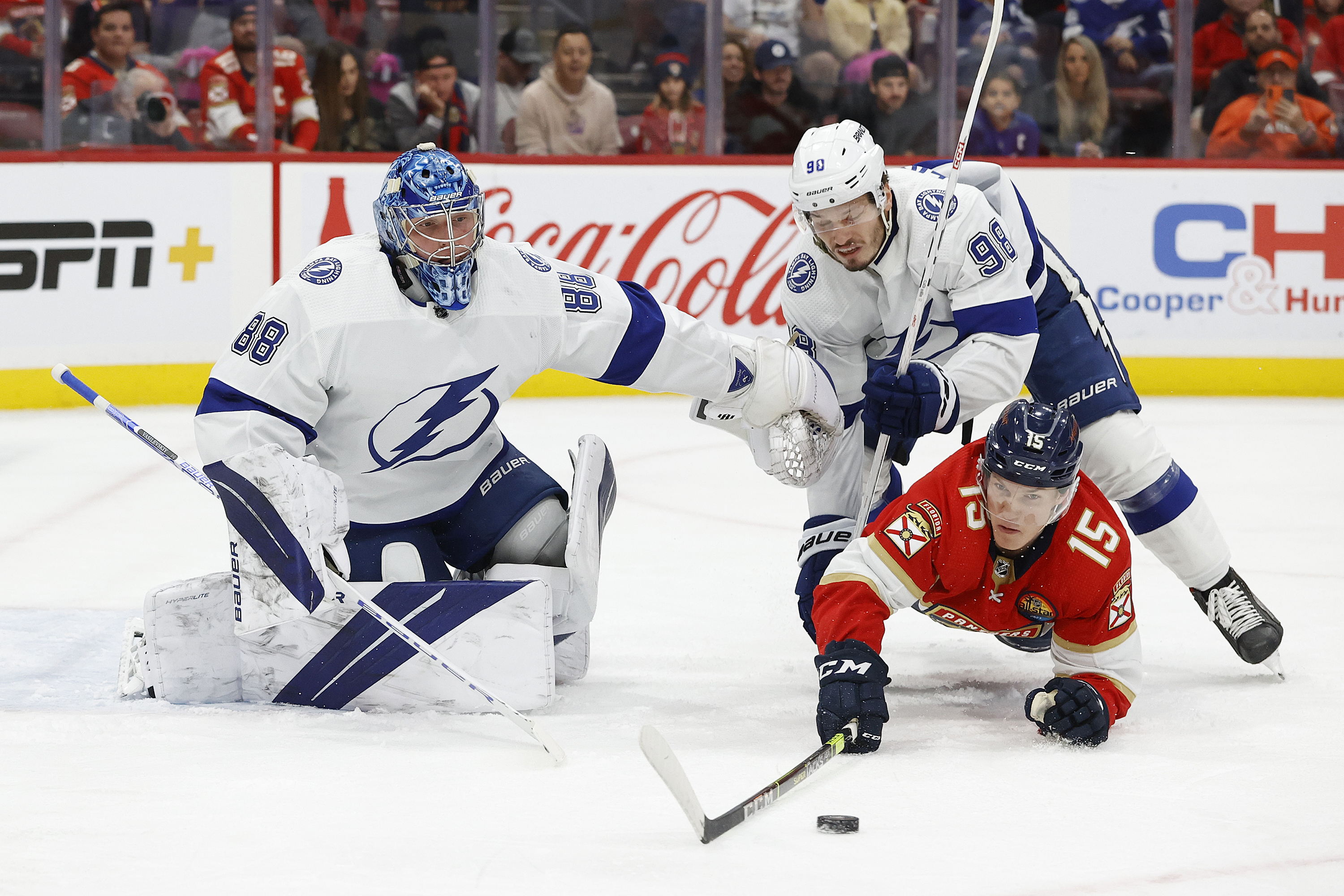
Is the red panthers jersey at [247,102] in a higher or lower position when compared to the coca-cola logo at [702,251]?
higher

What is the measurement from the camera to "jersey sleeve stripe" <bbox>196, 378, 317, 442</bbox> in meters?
2.61

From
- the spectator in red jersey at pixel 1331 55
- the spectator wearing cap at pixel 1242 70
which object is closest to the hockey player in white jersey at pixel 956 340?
the spectator wearing cap at pixel 1242 70

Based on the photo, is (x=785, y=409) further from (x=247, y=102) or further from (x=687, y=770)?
(x=247, y=102)

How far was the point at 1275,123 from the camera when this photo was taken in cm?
748

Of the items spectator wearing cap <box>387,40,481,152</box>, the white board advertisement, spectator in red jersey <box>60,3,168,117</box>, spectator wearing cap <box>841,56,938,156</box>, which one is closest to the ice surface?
the white board advertisement

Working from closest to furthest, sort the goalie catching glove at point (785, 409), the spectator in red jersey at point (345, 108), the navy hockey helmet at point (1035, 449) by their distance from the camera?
the navy hockey helmet at point (1035, 449)
the goalie catching glove at point (785, 409)
the spectator in red jersey at point (345, 108)

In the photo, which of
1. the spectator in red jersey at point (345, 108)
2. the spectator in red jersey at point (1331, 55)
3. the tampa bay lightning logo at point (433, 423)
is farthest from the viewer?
the spectator in red jersey at point (1331, 55)

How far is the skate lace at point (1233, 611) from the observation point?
3072mm

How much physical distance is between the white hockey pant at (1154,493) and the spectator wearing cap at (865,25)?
4.53 m

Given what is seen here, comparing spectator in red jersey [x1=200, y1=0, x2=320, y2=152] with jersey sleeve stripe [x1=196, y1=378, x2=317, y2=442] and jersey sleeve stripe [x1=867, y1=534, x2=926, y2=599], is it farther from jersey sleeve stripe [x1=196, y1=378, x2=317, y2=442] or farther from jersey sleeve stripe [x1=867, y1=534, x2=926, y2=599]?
jersey sleeve stripe [x1=867, y1=534, x2=926, y2=599]

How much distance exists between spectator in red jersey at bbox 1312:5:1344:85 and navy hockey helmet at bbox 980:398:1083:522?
19.0 ft

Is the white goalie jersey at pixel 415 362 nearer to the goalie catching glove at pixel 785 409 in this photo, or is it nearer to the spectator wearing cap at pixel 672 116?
the goalie catching glove at pixel 785 409

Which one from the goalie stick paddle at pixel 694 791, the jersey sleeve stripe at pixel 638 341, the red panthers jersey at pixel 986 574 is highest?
the jersey sleeve stripe at pixel 638 341

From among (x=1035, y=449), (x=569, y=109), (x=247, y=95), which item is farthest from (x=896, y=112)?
(x=1035, y=449)
